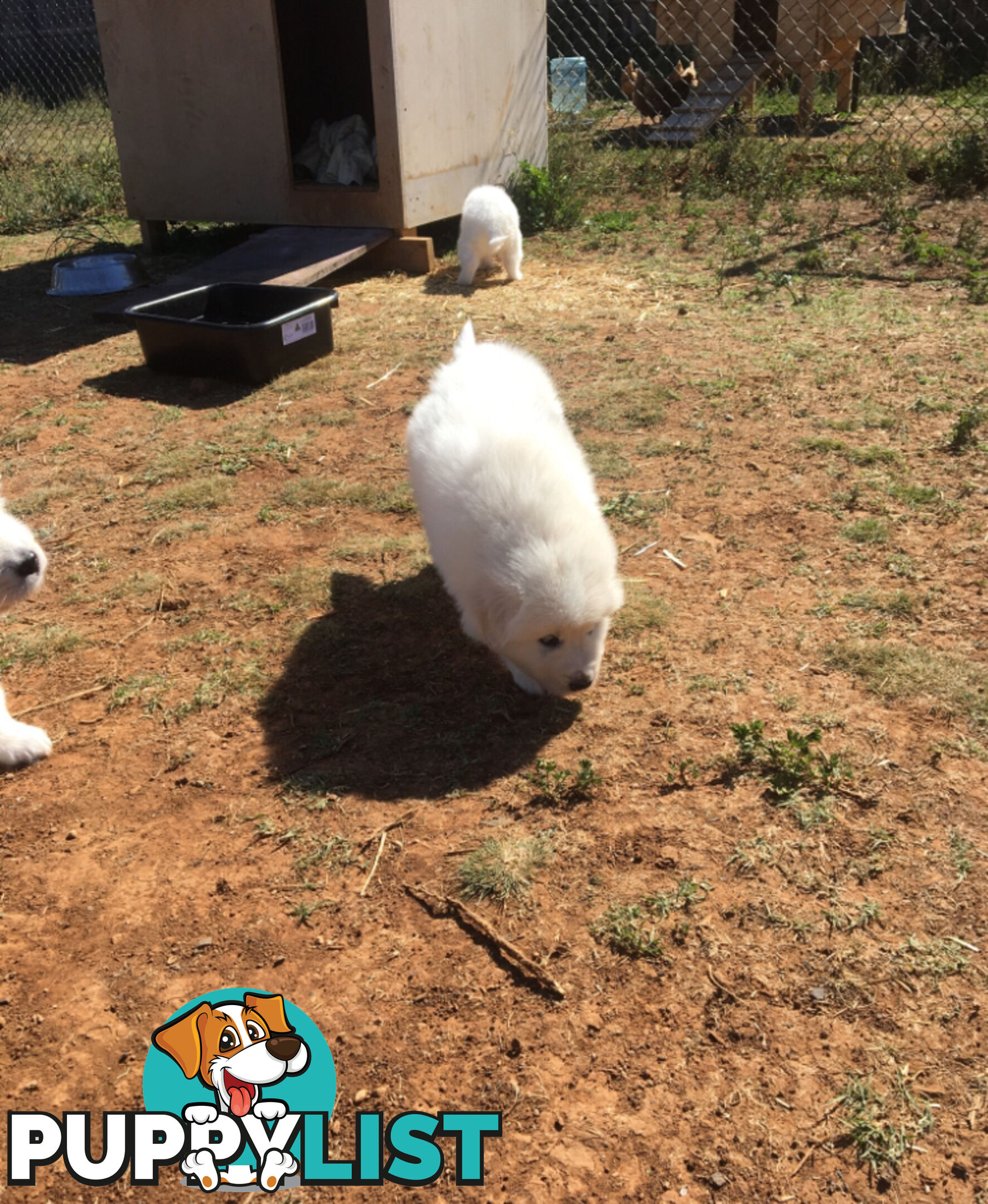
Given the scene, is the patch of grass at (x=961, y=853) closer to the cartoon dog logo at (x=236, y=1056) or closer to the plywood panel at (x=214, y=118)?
the cartoon dog logo at (x=236, y=1056)

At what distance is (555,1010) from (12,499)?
11.4 ft

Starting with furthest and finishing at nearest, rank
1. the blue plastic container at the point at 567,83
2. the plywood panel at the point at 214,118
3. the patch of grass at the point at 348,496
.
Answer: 1. the blue plastic container at the point at 567,83
2. the plywood panel at the point at 214,118
3. the patch of grass at the point at 348,496

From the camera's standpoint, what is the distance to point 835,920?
2133mm

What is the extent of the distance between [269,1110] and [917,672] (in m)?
2.12

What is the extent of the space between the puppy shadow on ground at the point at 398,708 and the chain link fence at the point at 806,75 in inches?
299

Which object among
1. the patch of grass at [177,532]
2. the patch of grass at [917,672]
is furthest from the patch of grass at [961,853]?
the patch of grass at [177,532]

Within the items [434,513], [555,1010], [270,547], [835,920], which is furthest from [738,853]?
[270,547]

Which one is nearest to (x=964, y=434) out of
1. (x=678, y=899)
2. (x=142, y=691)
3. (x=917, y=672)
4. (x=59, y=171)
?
(x=917, y=672)

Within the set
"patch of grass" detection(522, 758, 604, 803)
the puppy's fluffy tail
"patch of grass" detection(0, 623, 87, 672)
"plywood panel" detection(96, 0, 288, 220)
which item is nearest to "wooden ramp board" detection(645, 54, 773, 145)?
"plywood panel" detection(96, 0, 288, 220)

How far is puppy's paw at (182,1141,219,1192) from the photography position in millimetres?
1719

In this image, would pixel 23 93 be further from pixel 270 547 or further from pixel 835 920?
pixel 835 920

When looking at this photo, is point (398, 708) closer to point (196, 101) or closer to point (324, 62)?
point (196, 101)

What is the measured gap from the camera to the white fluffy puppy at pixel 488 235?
271 inches

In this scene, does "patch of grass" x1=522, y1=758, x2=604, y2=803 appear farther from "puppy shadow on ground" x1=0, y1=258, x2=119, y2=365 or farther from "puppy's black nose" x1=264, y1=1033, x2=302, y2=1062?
"puppy shadow on ground" x1=0, y1=258, x2=119, y2=365
